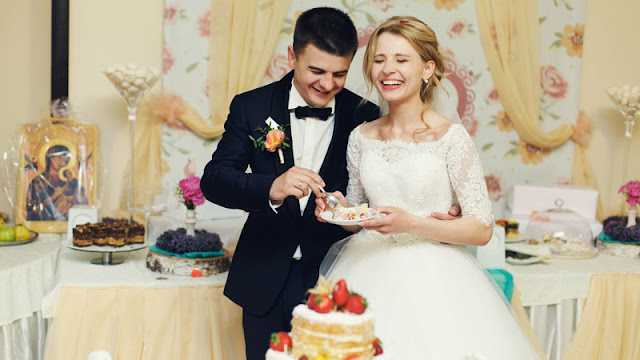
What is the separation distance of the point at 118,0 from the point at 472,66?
250 centimetres

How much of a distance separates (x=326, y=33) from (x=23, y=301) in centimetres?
209

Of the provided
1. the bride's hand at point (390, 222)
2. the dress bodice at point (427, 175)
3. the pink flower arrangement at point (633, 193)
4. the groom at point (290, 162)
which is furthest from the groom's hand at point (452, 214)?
the pink flower arrangement at point (633, 193)

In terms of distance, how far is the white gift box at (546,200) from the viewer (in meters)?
4.66

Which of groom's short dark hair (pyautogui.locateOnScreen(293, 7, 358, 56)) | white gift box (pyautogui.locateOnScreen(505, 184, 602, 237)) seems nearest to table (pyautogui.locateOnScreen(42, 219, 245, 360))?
groom's short dark hair (pyautogui.locateOnScreen(293, 7, 358, 56))

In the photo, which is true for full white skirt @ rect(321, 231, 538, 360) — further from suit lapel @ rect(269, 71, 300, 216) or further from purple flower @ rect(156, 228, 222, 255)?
purple flower @ rect(156, 228, 222, 255)

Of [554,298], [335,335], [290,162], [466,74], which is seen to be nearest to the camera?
[335,335]

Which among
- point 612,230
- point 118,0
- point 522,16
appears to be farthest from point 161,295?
point 522,16

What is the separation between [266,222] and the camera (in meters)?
2.65

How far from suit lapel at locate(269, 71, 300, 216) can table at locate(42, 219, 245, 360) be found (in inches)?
36.2

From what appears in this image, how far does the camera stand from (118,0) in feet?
14.1

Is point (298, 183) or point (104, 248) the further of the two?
point (104, 248)

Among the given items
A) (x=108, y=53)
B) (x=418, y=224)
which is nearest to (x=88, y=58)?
(x=108, y=53)

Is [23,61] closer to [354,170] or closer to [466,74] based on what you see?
[354,170]

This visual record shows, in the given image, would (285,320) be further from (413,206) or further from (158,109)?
(158,109)
